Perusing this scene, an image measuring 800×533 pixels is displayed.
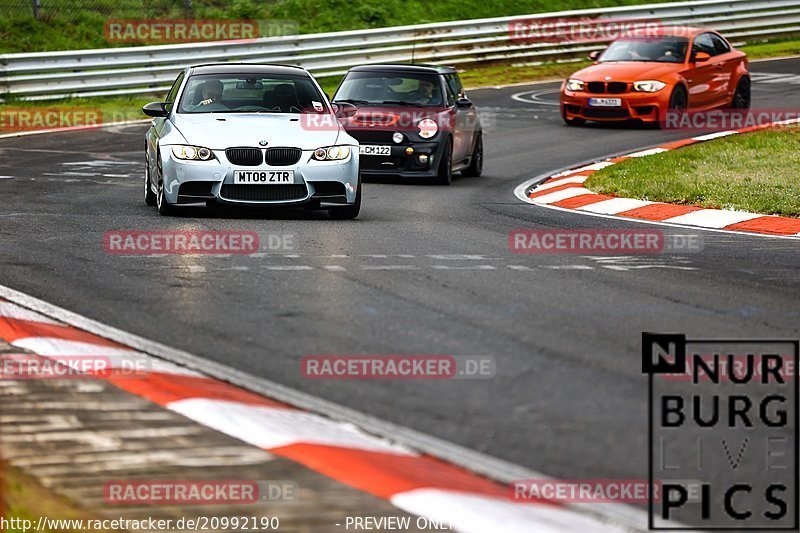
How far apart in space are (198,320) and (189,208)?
563cm

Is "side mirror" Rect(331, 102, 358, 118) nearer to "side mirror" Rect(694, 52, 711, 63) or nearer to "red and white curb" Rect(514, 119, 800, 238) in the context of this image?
"red and white curb" Rect(514, 119, 800, 238)

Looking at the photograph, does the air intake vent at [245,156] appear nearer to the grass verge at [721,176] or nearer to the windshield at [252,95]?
the windshield at [252,95]

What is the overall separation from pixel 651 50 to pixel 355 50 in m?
8.30

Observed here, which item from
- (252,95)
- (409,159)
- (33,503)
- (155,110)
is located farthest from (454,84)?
A: (33,503)

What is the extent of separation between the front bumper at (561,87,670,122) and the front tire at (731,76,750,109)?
242 cm

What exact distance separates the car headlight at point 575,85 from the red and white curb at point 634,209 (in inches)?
201

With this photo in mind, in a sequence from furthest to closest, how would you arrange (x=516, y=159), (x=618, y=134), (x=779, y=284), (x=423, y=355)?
(x=618, y=134), (x=516, y=159), (x=779, y=284), (x=423, y=355)

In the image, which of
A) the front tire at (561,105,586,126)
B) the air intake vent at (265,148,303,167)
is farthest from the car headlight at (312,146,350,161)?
the front tire at (561,105,586,126)

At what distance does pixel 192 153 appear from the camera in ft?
41.0

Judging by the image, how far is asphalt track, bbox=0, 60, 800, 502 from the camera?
5590mm

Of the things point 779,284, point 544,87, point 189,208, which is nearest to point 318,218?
point 189,208

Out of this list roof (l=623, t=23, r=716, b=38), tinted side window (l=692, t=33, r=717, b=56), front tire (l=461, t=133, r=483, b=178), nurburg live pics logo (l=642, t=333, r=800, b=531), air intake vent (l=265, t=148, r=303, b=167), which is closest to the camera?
nurburg live pics logo (l=642, t=333, r=800, b=531)

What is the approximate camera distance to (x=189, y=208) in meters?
13.0

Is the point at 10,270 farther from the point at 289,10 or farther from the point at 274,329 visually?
the point at 289,10
